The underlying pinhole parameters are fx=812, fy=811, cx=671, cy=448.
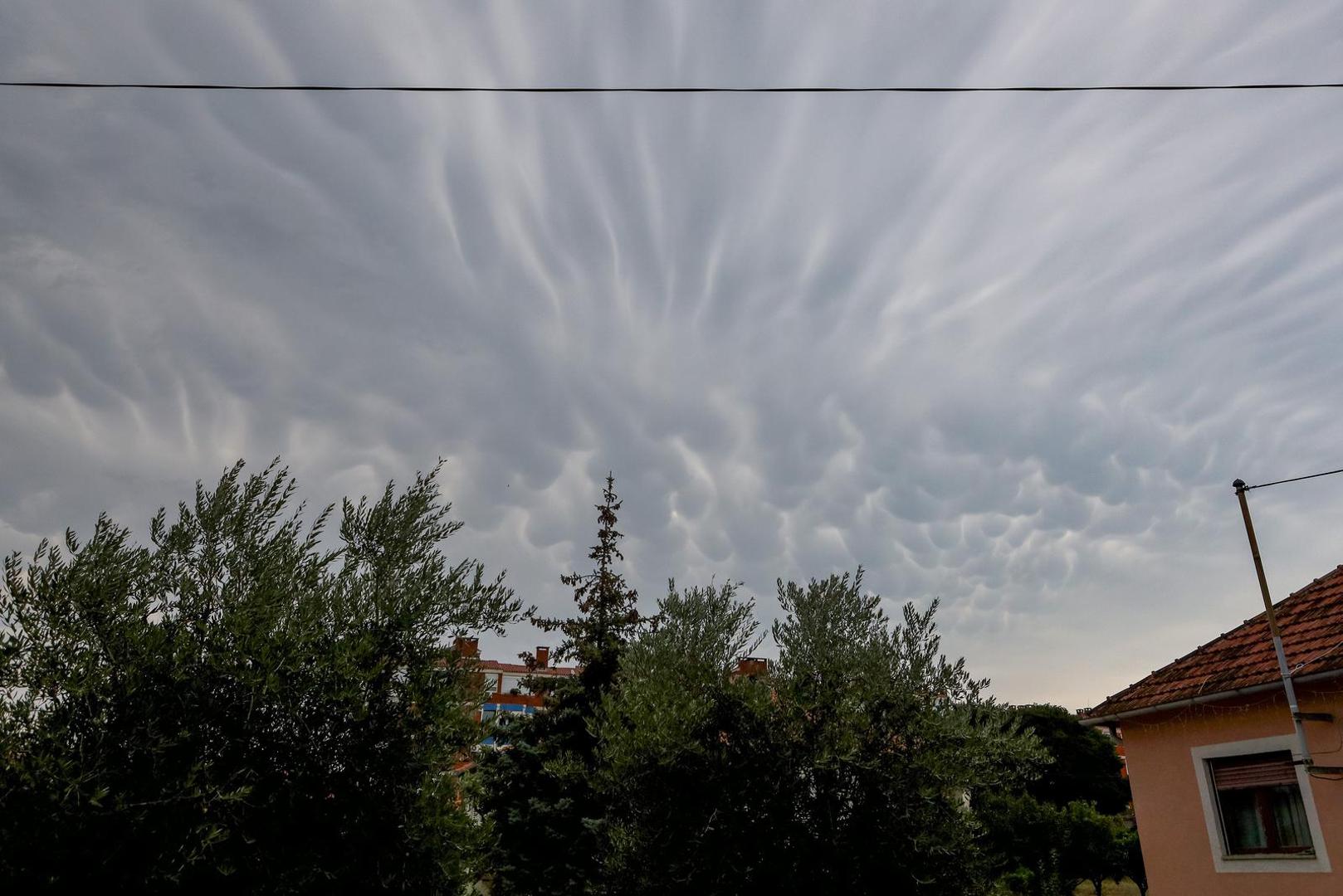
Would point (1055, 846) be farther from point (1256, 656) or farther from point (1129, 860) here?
point (1256, 656)

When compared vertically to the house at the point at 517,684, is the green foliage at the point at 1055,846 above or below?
below

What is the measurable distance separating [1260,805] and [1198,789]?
0.81 meters

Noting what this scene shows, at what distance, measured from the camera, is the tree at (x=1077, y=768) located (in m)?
39.8

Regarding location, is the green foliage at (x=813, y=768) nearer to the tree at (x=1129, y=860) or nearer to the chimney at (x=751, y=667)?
the chimney at (x=751, y=667)

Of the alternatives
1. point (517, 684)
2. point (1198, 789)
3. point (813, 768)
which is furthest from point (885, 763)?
point (517, 684)

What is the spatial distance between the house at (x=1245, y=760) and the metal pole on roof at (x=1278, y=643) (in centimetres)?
9

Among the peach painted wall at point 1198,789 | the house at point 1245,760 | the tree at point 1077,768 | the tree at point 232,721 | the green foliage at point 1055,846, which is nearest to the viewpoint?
the tree at point 232,721

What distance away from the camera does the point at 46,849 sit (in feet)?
22.7

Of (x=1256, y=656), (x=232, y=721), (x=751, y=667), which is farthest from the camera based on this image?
(x=751, y=667)

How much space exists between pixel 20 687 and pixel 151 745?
1.35 meters

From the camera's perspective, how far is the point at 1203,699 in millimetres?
11719

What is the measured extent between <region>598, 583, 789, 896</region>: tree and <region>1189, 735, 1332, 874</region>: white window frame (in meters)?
6.02

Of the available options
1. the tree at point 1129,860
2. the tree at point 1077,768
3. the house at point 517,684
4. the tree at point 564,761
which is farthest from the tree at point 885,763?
the tree at point 1077,768

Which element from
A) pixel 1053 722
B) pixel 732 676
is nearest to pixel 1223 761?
pixel 732 676
